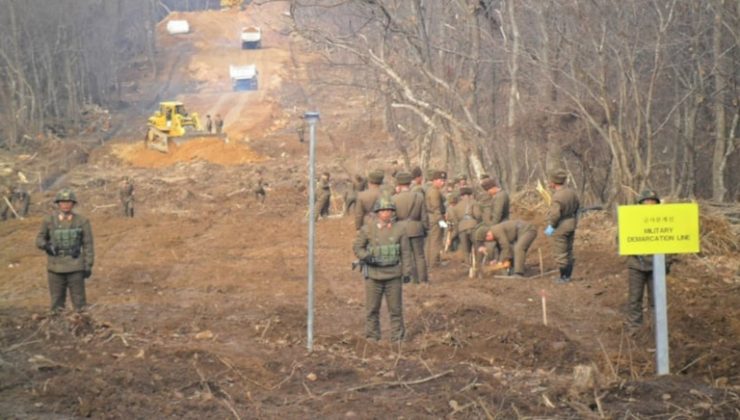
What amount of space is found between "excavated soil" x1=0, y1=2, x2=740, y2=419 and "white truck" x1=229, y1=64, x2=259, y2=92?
47.2 metres

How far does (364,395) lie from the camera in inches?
373

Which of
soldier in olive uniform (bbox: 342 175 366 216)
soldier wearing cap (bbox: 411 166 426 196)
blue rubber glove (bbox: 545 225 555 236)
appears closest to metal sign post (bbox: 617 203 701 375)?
blue rubber glove (bbox: 545 225 555 236)

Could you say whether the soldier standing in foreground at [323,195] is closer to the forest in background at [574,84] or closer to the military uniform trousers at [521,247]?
the forest in background at [574,84]

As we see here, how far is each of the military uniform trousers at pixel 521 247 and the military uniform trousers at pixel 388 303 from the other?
5.44 metres

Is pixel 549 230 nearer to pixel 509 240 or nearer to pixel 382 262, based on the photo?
pixel 509 240

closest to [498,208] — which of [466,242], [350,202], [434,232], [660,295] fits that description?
[466,242]

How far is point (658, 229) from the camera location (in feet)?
31.1

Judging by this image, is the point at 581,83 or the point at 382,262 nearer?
the point at 382,262

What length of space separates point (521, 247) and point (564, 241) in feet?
3.17

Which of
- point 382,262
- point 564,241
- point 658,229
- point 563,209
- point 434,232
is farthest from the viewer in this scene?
point 434,232

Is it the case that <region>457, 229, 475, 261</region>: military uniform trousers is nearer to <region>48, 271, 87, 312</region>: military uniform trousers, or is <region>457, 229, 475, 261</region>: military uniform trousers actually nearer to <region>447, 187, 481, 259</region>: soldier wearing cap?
<region>447, 187, 481, 259</region>: soldier wearing cap

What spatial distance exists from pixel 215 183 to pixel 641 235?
3242cm

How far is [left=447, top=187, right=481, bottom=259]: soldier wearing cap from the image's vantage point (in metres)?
18.8

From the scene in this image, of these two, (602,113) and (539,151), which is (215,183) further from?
(602,113)
